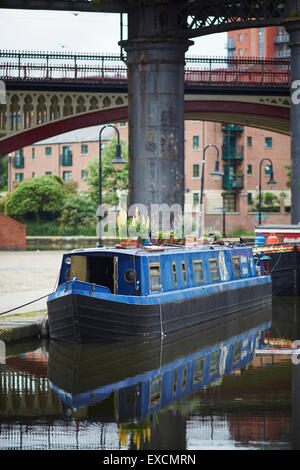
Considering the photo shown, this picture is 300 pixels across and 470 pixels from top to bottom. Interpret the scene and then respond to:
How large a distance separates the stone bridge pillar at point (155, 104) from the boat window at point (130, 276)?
28.3 feet

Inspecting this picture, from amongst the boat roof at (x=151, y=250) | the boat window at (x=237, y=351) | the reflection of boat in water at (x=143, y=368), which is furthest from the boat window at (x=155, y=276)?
the boat window at (x=237, y=351)

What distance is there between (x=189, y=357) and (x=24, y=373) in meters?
3.57

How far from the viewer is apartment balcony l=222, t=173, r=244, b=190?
325ft

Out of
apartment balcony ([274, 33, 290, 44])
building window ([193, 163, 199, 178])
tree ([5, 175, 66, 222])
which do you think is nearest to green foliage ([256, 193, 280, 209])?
building window ([193, 163, 199, 178])

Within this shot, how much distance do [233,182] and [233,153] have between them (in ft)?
10.2

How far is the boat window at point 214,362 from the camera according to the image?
16.7m

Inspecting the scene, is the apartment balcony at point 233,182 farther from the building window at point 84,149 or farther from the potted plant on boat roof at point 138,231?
the potted plant on boat roof at point 138,231

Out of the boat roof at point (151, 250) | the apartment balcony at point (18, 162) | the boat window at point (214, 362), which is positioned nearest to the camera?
the boat window at point (214, 362)

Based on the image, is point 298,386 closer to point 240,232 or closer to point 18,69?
point 18,69

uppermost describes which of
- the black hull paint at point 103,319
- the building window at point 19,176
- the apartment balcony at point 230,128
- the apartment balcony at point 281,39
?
the apartment balcony at point 281,39

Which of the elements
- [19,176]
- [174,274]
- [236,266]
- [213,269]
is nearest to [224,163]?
[19,176]

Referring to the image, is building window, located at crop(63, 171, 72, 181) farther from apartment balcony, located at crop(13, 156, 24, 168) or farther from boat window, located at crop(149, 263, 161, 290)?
boat window, located at crop(149, 263, 161, 290)

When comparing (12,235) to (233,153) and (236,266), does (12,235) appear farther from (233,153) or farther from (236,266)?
(233,153)

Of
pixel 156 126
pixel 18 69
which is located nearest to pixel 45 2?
pixel 156 126
